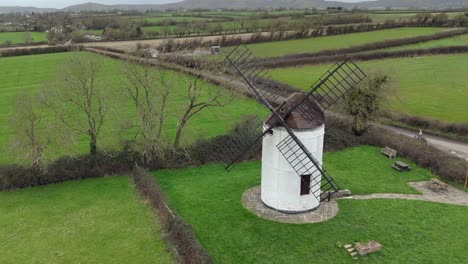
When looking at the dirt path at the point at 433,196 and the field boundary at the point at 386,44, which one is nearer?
the dirt path at the point at 433,196

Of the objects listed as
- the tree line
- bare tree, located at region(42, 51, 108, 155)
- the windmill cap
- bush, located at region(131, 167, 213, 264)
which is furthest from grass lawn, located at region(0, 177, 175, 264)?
the windmill cap

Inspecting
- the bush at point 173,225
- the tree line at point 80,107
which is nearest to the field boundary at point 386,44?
the tree line at point 80,107

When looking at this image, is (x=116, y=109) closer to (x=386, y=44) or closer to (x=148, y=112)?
(x=148, y=112)

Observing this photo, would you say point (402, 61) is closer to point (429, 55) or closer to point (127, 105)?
point (429, 55)

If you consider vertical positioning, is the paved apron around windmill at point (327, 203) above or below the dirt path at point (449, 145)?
above

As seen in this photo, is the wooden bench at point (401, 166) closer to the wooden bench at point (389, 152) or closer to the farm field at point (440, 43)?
the wooden bench at point (389, 152)
